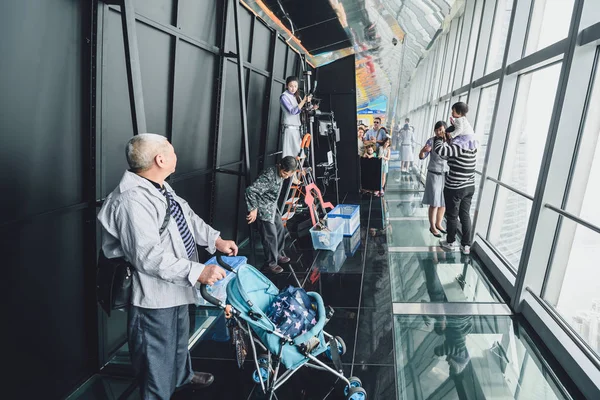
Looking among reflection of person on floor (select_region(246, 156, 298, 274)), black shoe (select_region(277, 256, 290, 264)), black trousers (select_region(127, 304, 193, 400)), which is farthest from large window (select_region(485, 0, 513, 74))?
black trousers (select_region(127, 304, 193, 400))

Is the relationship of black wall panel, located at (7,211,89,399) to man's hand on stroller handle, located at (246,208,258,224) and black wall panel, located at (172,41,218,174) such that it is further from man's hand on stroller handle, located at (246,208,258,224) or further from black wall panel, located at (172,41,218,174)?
man's hand on stroller handle, located at (246,208,258,224)

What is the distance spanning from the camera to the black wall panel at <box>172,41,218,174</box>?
138 inches

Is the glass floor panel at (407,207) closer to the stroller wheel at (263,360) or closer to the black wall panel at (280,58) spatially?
the black wall panel at (280,58)

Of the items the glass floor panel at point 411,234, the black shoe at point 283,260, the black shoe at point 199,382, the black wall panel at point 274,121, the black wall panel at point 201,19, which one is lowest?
the black shoe at point 199,382

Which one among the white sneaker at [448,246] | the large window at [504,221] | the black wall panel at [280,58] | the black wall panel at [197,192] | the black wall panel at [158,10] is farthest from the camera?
the black wall panel at [280,58]

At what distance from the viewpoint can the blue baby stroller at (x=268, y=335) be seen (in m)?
2.08

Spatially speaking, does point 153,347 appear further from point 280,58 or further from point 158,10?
point 280,58

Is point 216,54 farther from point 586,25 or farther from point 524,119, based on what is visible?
point 524,119

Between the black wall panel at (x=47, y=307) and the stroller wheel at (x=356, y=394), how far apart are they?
1804 millimetres

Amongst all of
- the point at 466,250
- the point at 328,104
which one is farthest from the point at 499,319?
the point at 328,104

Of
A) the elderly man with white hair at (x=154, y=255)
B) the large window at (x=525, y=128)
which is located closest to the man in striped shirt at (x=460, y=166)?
the large window at (x=525, y=128)

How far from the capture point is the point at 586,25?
2656mm

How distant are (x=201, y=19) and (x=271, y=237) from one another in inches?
96.6

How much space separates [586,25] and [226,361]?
3.63m
